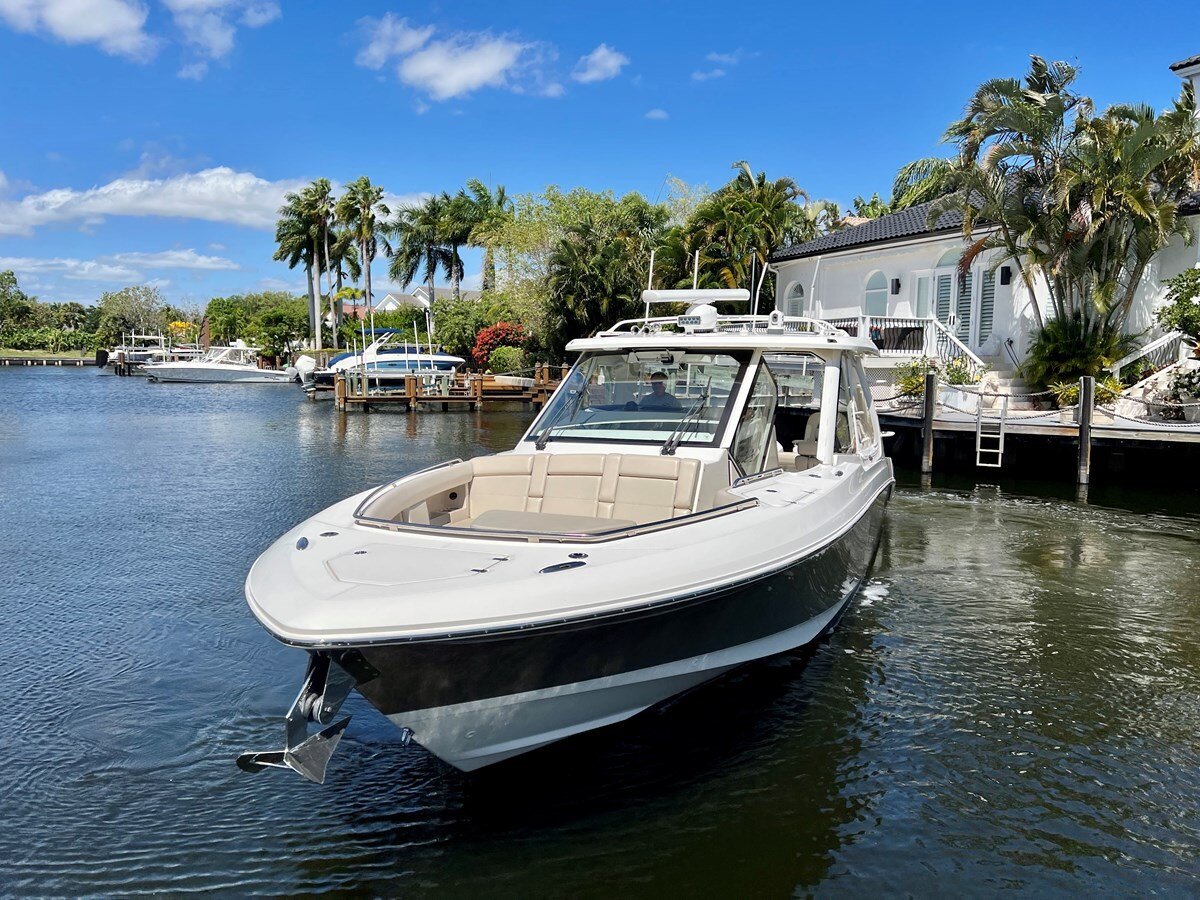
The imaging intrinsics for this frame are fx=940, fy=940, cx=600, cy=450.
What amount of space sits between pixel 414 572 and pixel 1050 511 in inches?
498

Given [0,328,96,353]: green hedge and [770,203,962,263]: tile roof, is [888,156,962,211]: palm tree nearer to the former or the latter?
[770,203,962,263]: tile roof

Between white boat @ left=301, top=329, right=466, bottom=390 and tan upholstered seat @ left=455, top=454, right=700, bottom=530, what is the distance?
33.1 metres

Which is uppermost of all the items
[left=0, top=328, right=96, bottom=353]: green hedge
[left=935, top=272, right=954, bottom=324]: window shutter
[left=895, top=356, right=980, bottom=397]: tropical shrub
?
[left=0, top=328, right=96, bottom=353]: green hedge

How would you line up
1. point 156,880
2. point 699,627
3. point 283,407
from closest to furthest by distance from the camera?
point 156,880 → point 699,627 → point 283,407

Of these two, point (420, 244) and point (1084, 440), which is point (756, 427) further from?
point (420, 244)

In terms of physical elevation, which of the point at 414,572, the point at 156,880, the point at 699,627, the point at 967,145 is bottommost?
the point at 156,880

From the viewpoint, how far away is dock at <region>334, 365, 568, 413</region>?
36.2 m

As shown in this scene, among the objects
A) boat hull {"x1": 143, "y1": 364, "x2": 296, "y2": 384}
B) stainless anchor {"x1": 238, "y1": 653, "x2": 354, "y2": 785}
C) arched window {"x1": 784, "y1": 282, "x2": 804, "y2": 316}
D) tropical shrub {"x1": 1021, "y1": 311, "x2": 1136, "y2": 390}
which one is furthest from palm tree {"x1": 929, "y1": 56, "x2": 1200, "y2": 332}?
boat hull {"x1": 143, "y1": 364, "x2": 296, "y2": 384}

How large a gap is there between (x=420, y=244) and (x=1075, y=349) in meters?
45.2

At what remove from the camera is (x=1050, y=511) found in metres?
14.5

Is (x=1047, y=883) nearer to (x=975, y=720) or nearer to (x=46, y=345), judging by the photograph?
(x=975, y=720)

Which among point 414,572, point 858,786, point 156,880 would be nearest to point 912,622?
point 858,786

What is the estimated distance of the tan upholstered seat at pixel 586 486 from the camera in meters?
6.12

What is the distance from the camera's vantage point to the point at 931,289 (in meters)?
25.6
